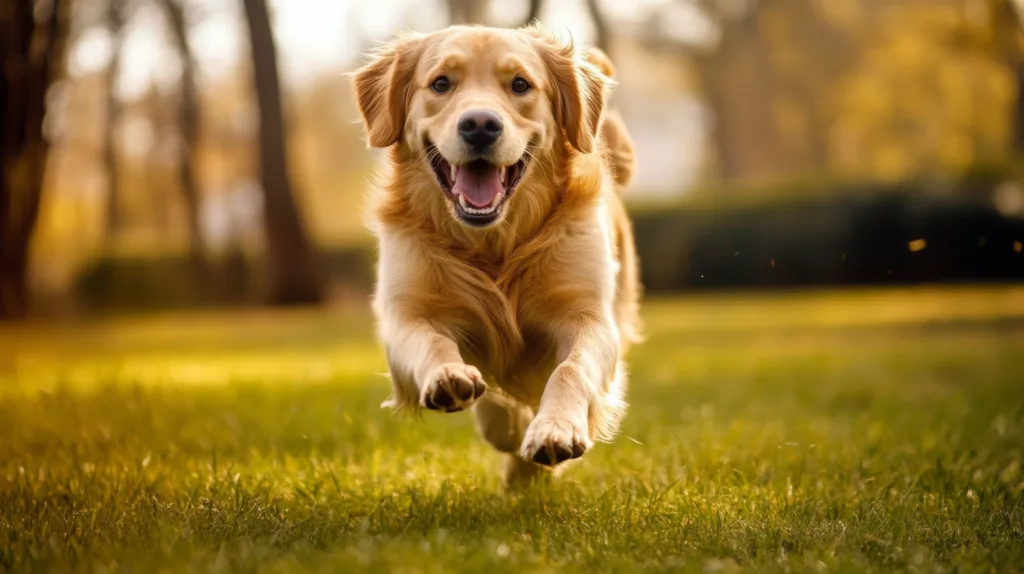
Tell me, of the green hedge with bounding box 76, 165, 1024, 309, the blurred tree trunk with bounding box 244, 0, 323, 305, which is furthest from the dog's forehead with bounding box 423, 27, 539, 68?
the blurred tree trunk with bounding box 244, 0, 323, 305

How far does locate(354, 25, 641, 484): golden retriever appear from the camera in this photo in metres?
3.88

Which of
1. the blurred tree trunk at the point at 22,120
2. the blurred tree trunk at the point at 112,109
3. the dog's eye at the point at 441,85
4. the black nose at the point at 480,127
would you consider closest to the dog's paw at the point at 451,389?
the black nose at the point at 480,127

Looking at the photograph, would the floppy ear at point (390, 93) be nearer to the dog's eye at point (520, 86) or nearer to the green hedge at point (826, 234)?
the dog's eye at point (520, 86)

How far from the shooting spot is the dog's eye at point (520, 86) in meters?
4.12

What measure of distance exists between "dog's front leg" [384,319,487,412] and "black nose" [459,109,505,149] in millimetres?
701

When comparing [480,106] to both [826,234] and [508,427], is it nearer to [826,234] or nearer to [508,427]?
[508,427]

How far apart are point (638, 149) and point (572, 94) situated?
Result: 2657 centimetres

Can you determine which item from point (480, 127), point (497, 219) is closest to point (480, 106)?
point (480, 127)

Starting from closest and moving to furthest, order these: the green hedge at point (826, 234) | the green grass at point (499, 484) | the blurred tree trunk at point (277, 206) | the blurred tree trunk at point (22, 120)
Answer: the green grass at point (499, 484)
the green hedge at point (826, 234)
the blurred tree trunk at point (22, 120)
the blurred tree trunk at point (277, 206)

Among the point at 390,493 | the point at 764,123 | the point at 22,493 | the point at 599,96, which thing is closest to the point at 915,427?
the point at 599,96

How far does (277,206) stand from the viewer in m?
20.0

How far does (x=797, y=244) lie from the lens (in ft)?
61.8

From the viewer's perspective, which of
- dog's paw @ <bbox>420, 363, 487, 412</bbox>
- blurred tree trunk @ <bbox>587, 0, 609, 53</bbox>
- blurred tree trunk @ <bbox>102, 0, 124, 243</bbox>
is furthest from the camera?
blurred tree trunk @ <bbox>102, 0, 124, 243</bbox>

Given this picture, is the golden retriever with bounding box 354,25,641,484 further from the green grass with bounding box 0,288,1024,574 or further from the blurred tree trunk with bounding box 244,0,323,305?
the blurred tree trunk with bounding box 244,0,323,305
